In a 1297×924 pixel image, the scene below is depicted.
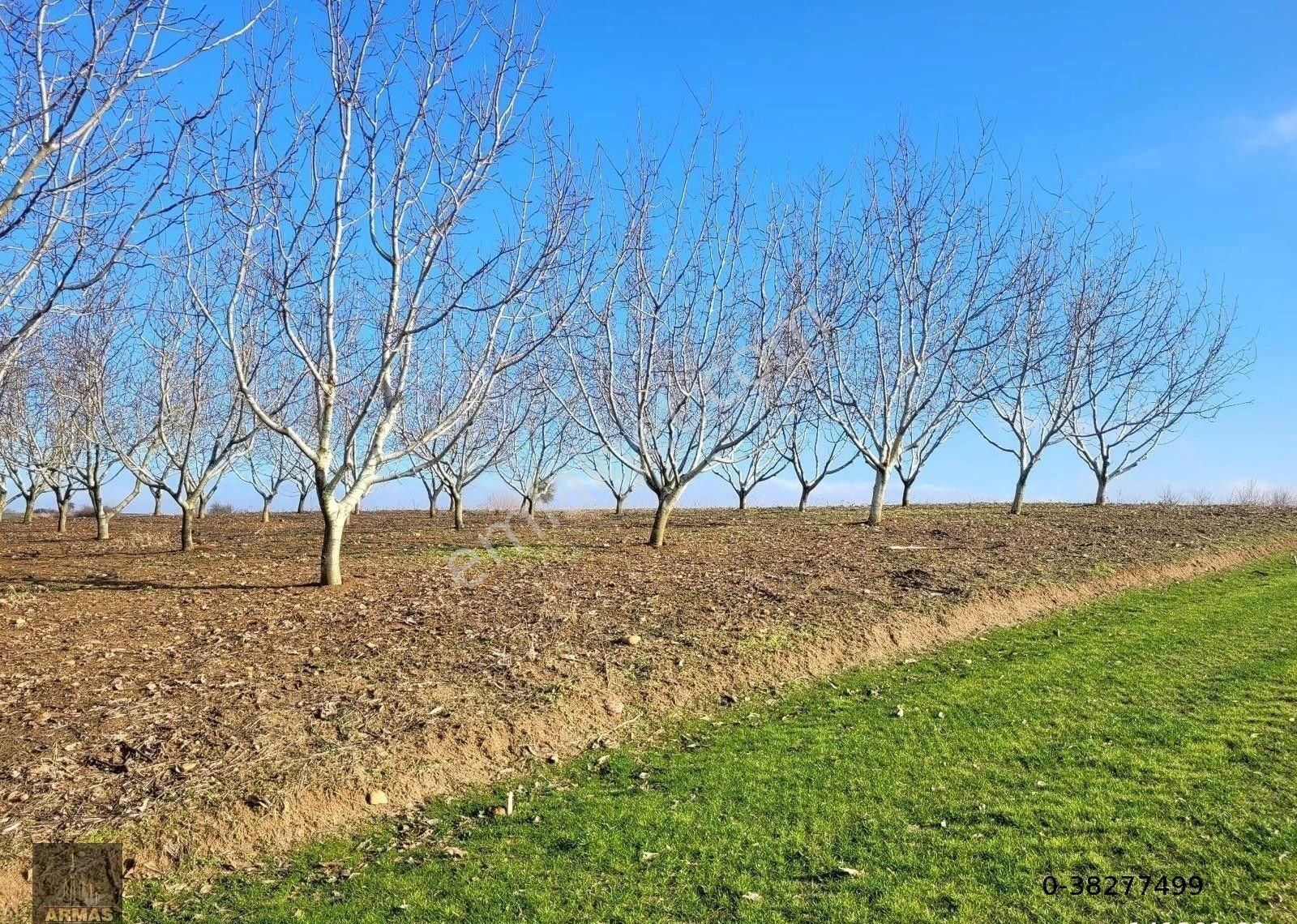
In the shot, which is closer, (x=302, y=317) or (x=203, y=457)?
(x=302, y=317)

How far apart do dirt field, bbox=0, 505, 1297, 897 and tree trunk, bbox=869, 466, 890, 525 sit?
2212 millimetres

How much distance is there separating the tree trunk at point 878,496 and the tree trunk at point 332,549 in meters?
12.9

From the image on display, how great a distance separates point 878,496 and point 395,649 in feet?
46.5

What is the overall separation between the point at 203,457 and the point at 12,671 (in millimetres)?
12387

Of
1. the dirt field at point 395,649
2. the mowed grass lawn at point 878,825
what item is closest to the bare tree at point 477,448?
the dirt field at point 395,649

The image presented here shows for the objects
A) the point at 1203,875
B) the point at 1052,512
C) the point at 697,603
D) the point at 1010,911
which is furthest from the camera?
the point at 1052,512

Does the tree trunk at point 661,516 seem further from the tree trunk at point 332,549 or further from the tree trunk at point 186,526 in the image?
the tree trunk at point 186,526

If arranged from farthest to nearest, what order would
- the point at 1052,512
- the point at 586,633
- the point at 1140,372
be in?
the point at 1140,372
the point at 1052,512
the point at 586,633

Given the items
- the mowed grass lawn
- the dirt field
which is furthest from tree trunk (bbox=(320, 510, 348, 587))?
the mowed grass lawn

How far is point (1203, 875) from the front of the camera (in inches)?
190

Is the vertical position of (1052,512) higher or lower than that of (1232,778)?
higher

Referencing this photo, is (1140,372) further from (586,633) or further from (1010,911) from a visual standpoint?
(1010,911)

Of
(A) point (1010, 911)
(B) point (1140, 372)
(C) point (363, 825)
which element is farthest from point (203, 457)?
(B) point (1140, 372)

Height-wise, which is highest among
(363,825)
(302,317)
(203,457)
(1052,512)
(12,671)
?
(302,317)
